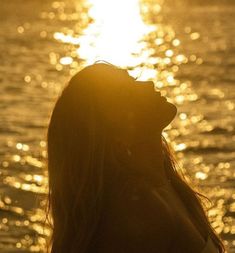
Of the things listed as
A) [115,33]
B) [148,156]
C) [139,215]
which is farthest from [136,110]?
[115,33]

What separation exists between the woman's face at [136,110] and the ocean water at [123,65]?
59cm

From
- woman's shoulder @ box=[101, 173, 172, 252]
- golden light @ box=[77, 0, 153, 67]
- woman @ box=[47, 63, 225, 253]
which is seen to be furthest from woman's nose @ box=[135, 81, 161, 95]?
golden light @ box=[77, 0, 153, 67]

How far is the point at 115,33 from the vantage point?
41719 millimetres

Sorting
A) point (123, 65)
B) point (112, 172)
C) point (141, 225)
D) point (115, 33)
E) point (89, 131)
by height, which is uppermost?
point (89, 131)

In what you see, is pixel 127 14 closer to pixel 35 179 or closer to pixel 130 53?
pixel 130 53

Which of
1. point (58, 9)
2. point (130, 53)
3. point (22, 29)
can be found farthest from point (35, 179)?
point (58, 9)

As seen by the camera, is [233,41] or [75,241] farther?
[233,41]

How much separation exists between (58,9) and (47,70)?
922 inches

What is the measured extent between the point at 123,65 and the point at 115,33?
14.3 metres

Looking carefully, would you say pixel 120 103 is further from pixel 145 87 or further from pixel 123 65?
pixel 123 65

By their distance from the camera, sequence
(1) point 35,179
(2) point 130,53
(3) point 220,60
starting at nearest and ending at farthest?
(1) point 35,179 → (3) point 220,60 → (2) point 130,53

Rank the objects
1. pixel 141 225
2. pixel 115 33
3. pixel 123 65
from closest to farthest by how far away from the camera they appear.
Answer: pixel 141 225 → pixel 123 65 → pixel 115 33

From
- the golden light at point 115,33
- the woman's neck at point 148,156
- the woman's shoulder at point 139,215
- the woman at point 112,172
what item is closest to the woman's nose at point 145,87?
the woman at point 112,172

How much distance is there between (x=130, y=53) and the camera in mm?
32312
